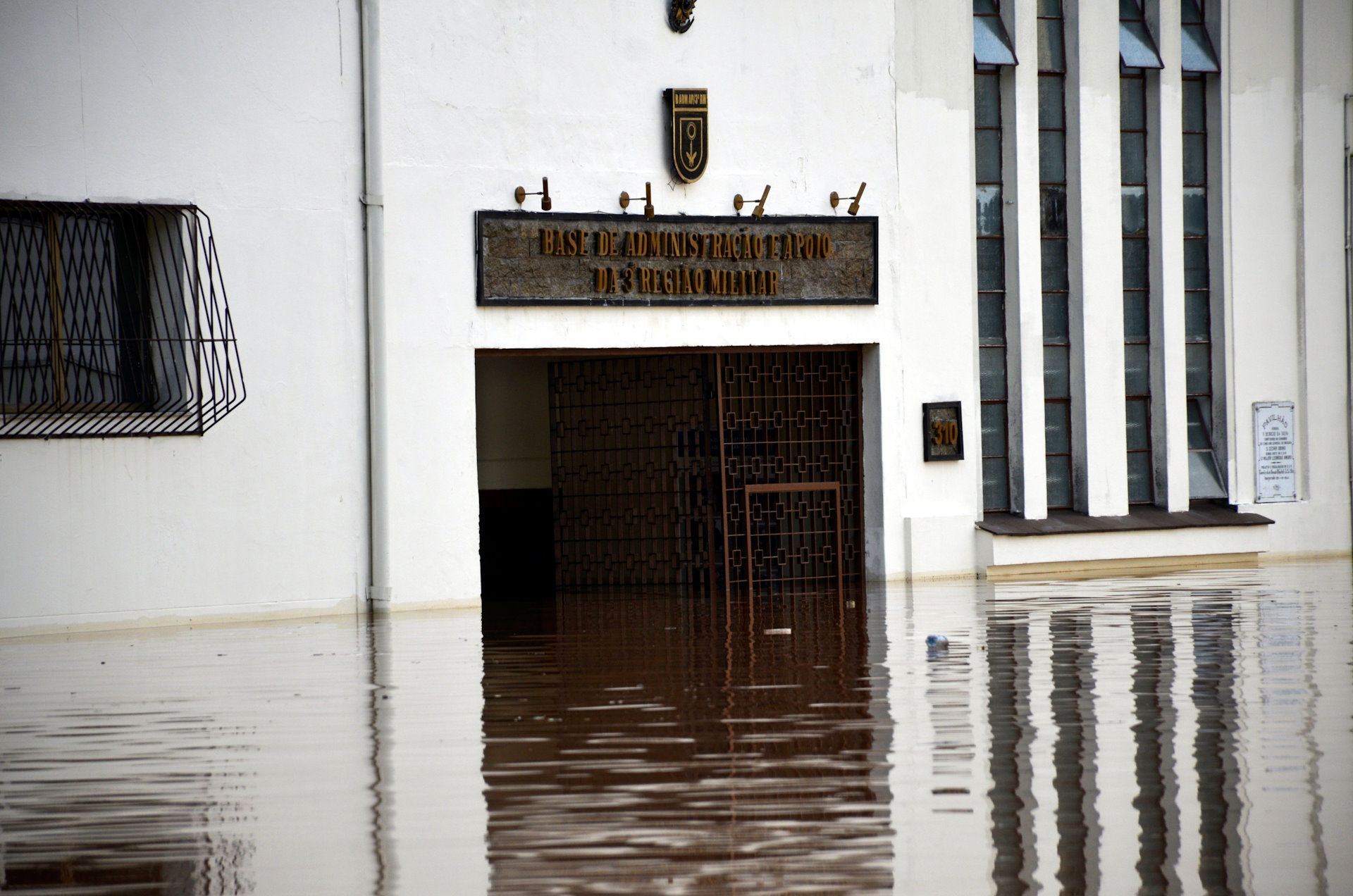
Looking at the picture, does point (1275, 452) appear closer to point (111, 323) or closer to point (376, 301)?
point (376, 301)

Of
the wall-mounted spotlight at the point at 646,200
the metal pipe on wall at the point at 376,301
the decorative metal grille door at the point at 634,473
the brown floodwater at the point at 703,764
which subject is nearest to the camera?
the brown floodwater at the point at 703,764

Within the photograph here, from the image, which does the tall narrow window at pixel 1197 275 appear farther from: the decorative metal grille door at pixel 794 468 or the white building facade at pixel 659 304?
the decorative metal grille door at pixel 794 468

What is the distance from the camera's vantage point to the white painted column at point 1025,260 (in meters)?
17.5

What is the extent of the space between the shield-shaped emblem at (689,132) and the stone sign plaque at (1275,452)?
7.18 m

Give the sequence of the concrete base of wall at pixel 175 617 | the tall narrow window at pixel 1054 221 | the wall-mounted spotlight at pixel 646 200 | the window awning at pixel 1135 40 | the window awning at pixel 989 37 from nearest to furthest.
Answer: the concrete base of wall at pixel 175 617, the wall-mounted spotlight at pixel 646 200, the window awning at pixel 989 37, the tall narrow window at pixel 1054 221, the window awning at pixel 1135 40

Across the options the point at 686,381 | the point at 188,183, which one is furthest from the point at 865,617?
the point at 188,183

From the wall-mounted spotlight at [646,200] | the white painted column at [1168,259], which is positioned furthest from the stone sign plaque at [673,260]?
the white painted column at [1168,259]

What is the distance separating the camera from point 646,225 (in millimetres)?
Result: 15703

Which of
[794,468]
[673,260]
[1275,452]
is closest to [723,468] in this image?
[794,468]

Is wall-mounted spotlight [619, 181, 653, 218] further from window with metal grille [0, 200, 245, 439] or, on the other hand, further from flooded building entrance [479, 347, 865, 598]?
window with metal grille [0, 200, 245, 439]

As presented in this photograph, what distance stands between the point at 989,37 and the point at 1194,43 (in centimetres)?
268

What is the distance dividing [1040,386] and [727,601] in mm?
4526

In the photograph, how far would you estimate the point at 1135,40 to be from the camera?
716 inches

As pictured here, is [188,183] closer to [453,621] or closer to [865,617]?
[453,621]
